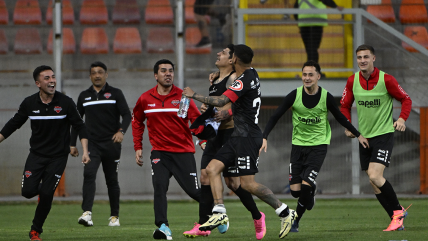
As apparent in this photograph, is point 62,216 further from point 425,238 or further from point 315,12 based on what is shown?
point 315,12

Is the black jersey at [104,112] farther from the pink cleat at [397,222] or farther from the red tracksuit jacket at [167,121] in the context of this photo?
the pink cleat at [397,222]

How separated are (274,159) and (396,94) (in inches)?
313

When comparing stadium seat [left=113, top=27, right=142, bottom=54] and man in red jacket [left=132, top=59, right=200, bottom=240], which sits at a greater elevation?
stadium seat [left=113, top=27, right=142, bottom=54]

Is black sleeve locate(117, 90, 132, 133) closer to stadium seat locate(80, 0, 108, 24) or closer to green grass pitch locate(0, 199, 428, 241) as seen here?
green grass pitch locate(0, 199, 428, 241)

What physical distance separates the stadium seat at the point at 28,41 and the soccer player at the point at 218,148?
11.6 metres

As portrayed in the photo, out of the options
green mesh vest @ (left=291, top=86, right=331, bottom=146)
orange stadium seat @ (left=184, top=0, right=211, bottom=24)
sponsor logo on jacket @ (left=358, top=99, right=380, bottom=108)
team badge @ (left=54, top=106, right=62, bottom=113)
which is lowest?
green mesh vest @ (left=291, top=86, right=331, bottom=146)

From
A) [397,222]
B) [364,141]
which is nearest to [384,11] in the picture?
[364,141]

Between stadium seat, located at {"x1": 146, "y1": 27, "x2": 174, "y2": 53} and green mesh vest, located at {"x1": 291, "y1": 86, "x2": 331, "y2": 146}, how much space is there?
32.7ft

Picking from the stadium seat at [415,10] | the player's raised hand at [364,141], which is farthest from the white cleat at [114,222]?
the stadium seat at [415,10]

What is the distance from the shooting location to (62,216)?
37.7ft

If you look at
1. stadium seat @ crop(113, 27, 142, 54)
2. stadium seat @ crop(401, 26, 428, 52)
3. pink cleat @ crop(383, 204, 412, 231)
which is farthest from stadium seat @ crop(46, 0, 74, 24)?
pink cleat @ crop(383, 204, 412, 231)

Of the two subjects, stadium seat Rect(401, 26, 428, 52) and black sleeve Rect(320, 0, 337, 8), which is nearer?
black sleeve Rect(320, 0, 337, 8)

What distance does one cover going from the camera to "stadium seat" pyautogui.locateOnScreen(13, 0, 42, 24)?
1745 centimetres

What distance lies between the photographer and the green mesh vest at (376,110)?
8.17 meters
